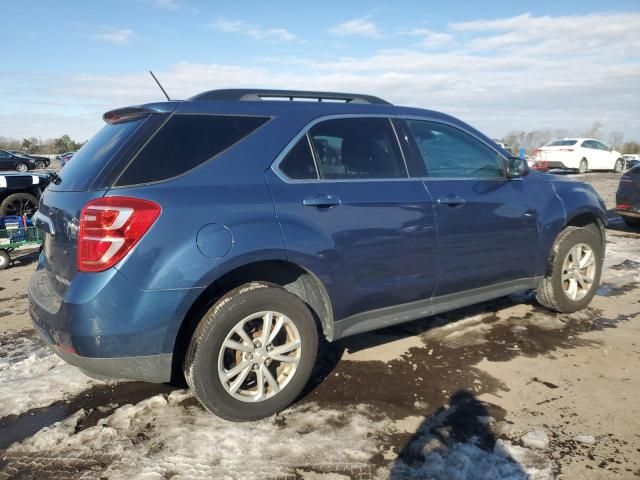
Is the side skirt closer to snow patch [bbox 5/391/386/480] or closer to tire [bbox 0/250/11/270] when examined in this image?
snow patch [bbox 5/391/386/480]

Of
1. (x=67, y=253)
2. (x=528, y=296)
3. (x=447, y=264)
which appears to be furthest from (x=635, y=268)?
(x=67, y=253)

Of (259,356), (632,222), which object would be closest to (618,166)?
(632,222)

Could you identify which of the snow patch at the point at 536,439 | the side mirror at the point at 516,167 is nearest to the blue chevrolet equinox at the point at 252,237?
the side mirror at the point at 516,167

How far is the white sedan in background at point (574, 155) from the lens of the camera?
70.7 feet

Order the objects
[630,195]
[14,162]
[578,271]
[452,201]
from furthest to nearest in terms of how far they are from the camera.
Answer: [14,162]
[630,195]
[578,271]
[452,201]

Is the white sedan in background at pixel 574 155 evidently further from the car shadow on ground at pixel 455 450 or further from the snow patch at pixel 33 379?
the snow patch at pixel 33 379

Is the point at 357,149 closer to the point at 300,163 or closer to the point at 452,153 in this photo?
the point at 300,163

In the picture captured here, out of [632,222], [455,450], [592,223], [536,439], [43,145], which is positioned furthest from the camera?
[43,145]

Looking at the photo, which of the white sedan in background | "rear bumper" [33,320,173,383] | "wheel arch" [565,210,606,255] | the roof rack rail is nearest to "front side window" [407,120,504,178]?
the roof rack rail

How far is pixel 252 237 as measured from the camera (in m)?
2.68

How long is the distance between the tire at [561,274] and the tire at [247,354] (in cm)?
252

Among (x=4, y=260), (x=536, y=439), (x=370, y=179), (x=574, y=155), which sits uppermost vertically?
(x=574, y=155)

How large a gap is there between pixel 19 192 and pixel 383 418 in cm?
778

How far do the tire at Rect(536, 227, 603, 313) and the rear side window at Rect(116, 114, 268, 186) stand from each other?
9.70 ft
